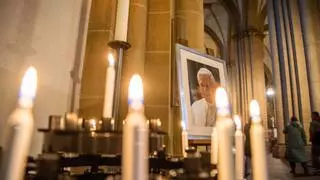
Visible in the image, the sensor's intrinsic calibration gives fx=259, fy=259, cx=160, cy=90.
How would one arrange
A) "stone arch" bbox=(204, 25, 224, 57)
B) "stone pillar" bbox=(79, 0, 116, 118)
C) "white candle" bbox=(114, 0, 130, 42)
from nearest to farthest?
"white candle" bbox=(114, 0, 130, 42) → "stone pillar" bbox=(79, 0, 116, 118) → "stone arch" bbox=(204, 25, 224, 57)

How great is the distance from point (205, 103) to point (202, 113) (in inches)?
5.0

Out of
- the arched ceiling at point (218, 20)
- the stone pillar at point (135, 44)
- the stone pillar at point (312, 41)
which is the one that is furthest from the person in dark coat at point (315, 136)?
the arched ceiling at point (218, 20)

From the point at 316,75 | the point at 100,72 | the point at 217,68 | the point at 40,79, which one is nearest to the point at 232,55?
the point at 316,75

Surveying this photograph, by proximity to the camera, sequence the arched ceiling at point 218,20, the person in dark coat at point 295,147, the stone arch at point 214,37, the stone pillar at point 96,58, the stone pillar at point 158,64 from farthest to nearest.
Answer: the stone arch at point 214,37 → the arched ceiling at point 218,20 → the person in dark coat at point 295,147 → the stone pillar at point 158,64 → the stone pillar at point 96,58

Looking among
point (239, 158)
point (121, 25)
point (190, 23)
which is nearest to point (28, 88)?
point (239, 158)

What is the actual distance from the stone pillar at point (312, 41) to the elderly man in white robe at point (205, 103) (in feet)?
20.8

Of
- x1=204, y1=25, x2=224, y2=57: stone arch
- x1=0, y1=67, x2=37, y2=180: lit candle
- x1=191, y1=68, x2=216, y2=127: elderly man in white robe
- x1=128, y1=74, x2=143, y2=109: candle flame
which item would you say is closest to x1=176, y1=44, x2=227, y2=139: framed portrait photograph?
x1=191, y1=68, x2=216, y2=127: elderly man in white robe

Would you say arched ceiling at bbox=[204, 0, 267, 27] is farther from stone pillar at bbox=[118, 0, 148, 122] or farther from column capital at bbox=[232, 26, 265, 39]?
stone pillar at bbox=[118, 0, 148, 122]

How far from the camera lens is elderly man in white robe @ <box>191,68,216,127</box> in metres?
2.86

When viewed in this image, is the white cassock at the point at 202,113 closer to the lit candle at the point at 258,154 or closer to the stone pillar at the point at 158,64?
the stone pillar at the point at 158,64

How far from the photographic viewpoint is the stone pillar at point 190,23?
3.50m

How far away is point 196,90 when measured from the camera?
2.93m

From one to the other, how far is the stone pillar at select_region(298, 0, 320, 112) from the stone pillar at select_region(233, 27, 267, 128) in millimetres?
4699

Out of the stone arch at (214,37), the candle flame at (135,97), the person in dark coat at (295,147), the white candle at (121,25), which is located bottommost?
the person in dark coat at (295,147)
